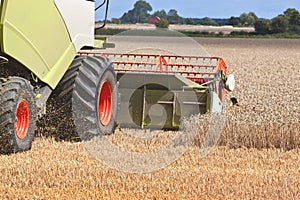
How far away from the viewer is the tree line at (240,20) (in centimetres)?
6544

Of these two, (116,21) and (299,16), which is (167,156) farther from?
(299,16)

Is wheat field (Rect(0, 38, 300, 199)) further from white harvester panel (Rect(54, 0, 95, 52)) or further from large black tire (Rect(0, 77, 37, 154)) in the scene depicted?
white harvester panel (Rect(54, 0, 95, 52))

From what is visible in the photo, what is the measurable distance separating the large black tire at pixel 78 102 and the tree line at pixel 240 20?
5765 cm

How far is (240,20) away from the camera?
9169 centimetres

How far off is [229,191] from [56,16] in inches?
85.0

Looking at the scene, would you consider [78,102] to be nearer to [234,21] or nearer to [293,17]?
[293,17]

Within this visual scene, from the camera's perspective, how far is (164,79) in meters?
6.78

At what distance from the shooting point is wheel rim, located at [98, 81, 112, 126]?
20.7ft

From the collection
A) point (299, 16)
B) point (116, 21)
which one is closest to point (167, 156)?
point (116, 21)

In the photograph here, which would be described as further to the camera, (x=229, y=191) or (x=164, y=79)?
(x=164, y=79)

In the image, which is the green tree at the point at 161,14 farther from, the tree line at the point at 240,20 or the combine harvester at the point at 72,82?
the combine harvester at the point at 72,82

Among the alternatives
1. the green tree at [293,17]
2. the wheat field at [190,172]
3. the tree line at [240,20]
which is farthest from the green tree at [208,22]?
the wheat field at [190,172]

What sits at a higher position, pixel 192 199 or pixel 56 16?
pixel 56 16

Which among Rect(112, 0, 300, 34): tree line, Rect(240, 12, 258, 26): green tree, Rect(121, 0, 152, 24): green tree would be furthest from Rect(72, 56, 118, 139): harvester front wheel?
Rect(240, 12, 258, 26): green tree
